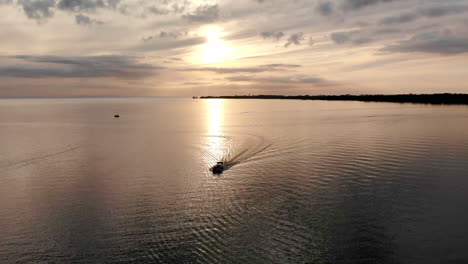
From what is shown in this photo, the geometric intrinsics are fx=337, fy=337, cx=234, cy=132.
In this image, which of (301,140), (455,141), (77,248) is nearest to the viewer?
(77,248)

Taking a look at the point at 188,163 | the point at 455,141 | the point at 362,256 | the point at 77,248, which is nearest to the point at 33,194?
the point at 77,248

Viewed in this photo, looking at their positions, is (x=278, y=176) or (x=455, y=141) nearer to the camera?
(x=278, y=176)

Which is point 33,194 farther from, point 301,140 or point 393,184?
point 301,140

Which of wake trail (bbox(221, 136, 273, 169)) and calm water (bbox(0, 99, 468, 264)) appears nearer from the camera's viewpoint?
calm water (bbox(0, 99, 468, 264))

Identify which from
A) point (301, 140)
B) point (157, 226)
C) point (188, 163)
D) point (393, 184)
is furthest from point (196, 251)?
point (301, 140)

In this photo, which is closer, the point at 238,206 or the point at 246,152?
the point at 238,206

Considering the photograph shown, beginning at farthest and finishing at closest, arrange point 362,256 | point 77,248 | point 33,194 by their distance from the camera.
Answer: point 33,194
point 77,248
point 362,256

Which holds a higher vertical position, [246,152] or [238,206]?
[238,206]

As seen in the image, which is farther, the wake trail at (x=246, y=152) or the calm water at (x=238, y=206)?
the wake trail at (x=246, y=152)

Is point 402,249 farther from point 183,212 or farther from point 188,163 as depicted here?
point 188,163
